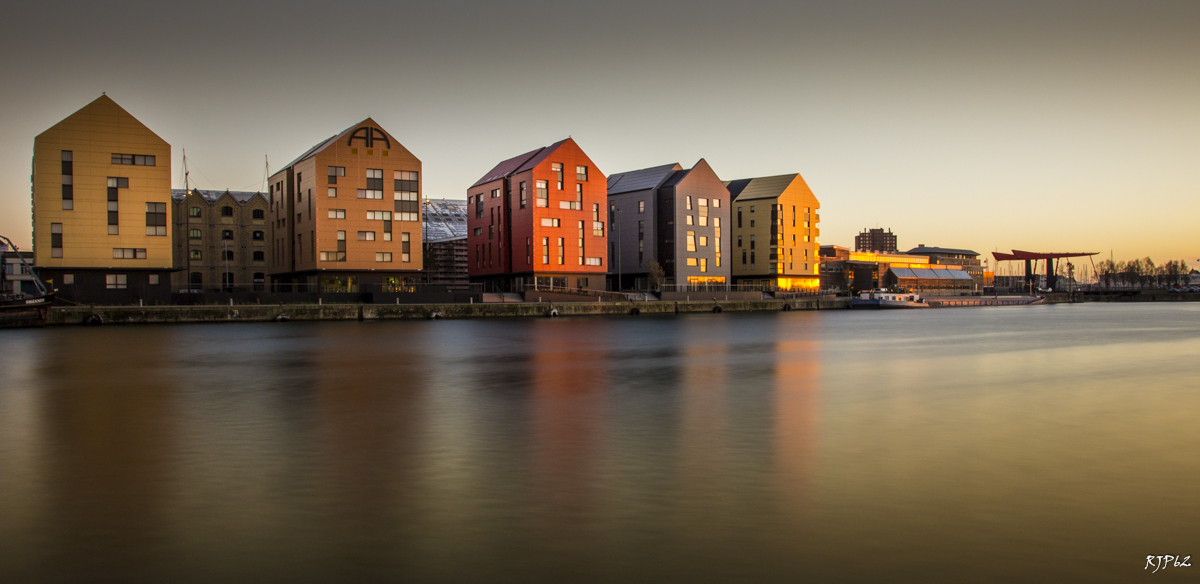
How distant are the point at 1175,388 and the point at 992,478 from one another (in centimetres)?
1489

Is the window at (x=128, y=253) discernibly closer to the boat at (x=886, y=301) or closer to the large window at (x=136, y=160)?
the large window at (x=136, y=160)

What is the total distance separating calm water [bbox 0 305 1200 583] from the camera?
275 inches

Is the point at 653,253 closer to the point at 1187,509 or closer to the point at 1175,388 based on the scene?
the point at 1175,388

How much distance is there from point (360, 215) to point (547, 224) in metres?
19.1

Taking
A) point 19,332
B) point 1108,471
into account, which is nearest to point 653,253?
point 19,332

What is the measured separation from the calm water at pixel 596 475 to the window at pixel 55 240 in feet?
134

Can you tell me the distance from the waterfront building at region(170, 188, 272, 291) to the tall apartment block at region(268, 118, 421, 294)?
2091cm

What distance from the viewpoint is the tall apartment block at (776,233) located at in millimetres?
103688

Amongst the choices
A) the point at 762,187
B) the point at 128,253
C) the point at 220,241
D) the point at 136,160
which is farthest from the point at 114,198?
the point at 762,187

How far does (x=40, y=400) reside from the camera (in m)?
18.6

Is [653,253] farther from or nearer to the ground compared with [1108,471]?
farther from the ground

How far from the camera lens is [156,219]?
61.7m

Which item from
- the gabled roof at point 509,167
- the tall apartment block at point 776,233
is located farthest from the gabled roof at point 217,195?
the tall apartment block at point 776,233

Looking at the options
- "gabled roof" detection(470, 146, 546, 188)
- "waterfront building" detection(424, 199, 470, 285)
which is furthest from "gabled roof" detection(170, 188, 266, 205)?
"gabled roof" detection(470, 146, 546, 188)
